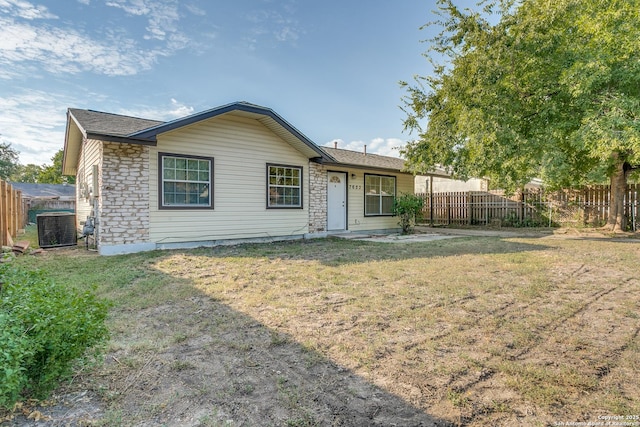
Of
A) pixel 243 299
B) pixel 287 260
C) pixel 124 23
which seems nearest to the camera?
pixel 243 299

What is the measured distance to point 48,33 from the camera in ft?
28.9

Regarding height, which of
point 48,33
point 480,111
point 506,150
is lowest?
point 506,150

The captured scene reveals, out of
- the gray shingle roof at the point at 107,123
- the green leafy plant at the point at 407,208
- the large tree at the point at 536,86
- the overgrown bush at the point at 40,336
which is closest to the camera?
the overgrown bush at the point at 40,336

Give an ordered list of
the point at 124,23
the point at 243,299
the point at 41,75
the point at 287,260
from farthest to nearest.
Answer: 1. the point at 41,75
2. the point at 124,23
3. the point at 287,260
4. the point at 243,299

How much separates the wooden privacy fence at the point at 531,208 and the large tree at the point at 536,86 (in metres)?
2.38

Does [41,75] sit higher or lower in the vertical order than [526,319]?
higher

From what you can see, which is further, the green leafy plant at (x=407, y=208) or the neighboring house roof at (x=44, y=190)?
the neighboring house roof at (x=44, y=190)

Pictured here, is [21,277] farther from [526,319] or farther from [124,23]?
[124,23]

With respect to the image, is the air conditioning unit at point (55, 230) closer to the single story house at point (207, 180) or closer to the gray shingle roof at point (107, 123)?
the single story house at point (207, 180)

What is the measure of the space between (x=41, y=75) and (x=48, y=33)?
3754 millimetres

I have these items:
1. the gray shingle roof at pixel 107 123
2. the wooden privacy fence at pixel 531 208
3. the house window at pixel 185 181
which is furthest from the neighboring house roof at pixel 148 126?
the wooden privacy fence at pixel 531 208

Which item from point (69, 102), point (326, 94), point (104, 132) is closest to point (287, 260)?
point (104, 132)

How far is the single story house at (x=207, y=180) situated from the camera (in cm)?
771

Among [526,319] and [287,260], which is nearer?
[526,319]
